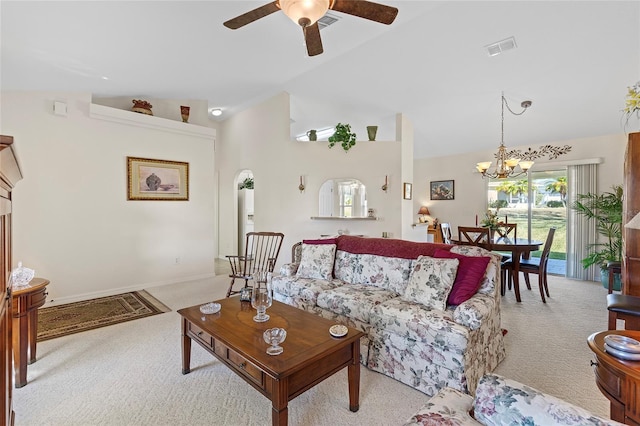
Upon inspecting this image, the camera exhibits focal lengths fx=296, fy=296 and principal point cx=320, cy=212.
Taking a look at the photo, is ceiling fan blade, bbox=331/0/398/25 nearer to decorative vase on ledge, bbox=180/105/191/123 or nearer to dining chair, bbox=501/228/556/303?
dining chair, bbox=501/228/556/303

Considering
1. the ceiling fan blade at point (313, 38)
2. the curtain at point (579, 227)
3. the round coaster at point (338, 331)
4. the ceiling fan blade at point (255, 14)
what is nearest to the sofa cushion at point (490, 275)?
the round coaster at point (338, 331)

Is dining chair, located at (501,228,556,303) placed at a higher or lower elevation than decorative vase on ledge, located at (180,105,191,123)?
lower

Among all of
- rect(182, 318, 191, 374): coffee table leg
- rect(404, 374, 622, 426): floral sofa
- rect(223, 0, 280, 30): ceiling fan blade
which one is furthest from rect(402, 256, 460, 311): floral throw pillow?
rect(223, 0, 280, 30): ceiling fan blade

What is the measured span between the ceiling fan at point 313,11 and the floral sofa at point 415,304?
1.89 m

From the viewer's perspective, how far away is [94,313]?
11.4 ft

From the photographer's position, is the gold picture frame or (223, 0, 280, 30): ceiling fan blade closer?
(223, 0, 280, 30): ceiling fan blade

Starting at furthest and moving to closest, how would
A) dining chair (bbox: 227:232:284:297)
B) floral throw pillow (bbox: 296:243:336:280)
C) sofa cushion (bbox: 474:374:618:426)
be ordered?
dining chair (bbox: 227:232:284:297) < floral throw pillow (bbox: 296:243:336:280) < sofa cushion (bbox: 474:374:618:426)

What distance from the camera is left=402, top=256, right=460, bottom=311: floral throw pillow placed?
2.26 m

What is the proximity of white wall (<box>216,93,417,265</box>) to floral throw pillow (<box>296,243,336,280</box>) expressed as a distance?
72.4 inches

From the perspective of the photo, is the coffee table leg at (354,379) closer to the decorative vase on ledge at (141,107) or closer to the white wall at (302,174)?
the white wall at (302,174)

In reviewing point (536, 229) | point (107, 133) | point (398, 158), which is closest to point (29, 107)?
point (107, 133)

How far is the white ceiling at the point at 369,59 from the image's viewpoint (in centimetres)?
284

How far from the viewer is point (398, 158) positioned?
495 centimetres

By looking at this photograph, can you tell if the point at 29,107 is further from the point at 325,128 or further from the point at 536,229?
the point at 536,229
